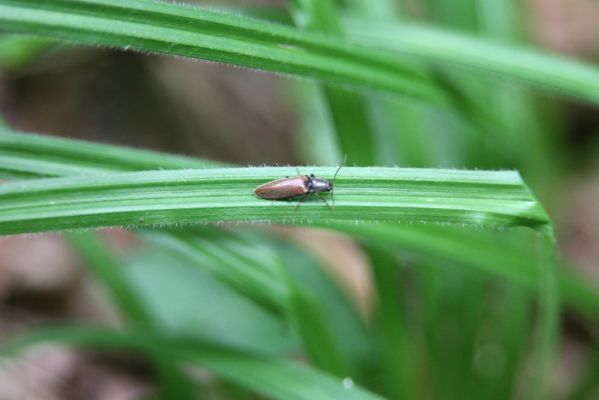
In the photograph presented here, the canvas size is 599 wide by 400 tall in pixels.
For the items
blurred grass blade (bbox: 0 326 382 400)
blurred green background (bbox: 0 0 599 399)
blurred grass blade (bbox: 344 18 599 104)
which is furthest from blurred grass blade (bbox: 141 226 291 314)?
blurred grass blade (bbox: 344 18 599 104)

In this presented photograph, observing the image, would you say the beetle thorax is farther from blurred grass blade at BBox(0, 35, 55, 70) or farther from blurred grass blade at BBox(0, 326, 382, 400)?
blurred grass blade at BBox(0, 35, 55, 70)

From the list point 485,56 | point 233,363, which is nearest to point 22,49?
point 233,363

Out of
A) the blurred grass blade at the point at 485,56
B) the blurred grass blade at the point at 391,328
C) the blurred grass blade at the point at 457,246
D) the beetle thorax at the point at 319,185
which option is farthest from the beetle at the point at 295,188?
the blurred grass blade at the point at 485,56

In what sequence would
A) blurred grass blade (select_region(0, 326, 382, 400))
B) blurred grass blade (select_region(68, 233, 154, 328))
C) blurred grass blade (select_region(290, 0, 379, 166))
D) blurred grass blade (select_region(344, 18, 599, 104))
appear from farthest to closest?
blurred grass blade (select_region(68, 233, 154, 328)) < blurred grass blade (select_region(344, 18, 599, 104)) < blurred grass blade (select_region(290, 0, 379, 166)) < blurred grass blade (select_region(0, 326, 382, 400))

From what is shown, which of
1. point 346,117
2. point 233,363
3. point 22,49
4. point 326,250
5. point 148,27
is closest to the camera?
point 148,27

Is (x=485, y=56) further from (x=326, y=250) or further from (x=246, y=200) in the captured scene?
(x=326, y=250)

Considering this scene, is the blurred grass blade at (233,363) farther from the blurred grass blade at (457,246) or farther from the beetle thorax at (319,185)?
the beetle thorax at (319,185)

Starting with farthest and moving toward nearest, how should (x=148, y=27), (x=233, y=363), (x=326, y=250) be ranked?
(x=326, y=250) < (x=233, y=363) < (x=148, y=27)

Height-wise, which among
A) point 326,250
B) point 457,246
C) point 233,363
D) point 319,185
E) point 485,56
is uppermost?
point 326,250
